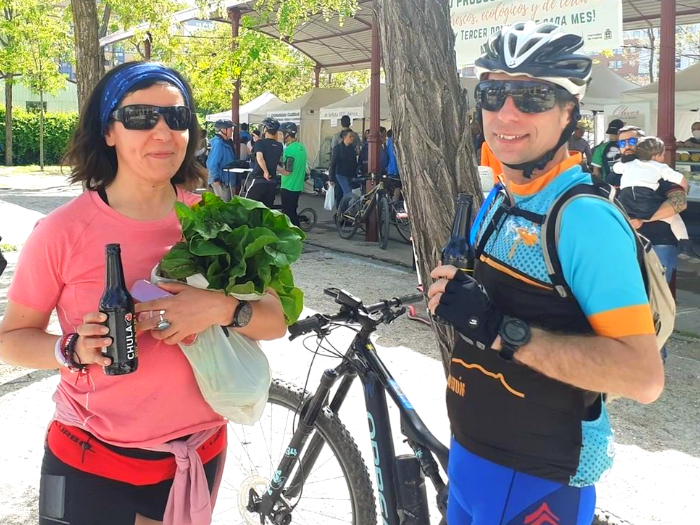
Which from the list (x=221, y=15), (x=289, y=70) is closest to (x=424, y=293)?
(x=221, y=15)

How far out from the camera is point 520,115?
5.76 ft

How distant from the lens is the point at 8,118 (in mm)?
30125

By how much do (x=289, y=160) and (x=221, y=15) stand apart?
5.40 metres

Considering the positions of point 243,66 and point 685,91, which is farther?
point 685,91

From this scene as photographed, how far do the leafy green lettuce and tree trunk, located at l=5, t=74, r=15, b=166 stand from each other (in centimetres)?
3034

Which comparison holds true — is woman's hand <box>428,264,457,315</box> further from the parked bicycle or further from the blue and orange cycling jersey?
the parked bicycle

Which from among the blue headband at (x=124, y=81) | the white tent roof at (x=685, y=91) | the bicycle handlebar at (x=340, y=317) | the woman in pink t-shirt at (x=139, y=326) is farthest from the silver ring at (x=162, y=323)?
the white tent roof at (x=685, y=91)

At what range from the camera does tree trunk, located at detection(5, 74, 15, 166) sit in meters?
28.7

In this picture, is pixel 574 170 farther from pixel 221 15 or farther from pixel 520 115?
pixel 221 15

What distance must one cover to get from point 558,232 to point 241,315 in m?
0.92

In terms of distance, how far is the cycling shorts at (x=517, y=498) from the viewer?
1.73 m

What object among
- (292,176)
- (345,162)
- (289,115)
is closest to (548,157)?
(292,176)

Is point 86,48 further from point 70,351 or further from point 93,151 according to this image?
point 70,351

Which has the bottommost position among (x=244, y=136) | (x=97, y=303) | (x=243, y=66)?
(x=97, y=303)
